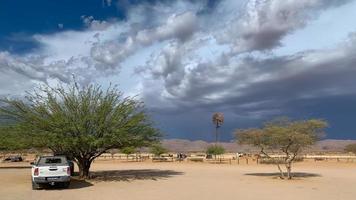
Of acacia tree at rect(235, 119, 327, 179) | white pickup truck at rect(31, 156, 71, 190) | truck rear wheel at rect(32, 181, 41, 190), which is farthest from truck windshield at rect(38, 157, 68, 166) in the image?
acacia tree at rect(235, 119, 327, 179)

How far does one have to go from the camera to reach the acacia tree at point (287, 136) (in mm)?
38938

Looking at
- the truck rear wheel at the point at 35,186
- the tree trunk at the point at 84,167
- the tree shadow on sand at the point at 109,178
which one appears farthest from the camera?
the tree trunk at the point at 84,167

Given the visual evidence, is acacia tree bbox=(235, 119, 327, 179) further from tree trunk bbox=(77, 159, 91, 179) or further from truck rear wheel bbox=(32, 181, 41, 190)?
truck rear wheel bbox=(32, 181, 41, 190)

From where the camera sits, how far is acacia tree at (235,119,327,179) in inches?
1533

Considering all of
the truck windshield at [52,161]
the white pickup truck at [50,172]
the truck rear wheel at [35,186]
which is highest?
the truck windshield at [52,161]

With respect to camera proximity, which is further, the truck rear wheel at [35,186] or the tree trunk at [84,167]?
the tree trunk at [84,167]

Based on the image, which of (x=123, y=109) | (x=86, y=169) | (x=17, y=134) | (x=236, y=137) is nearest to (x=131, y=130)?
(x=123, y=109)

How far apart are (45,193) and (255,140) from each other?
72.9 feet

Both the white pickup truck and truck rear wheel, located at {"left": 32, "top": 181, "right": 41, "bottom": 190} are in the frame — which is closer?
the white pickup truck

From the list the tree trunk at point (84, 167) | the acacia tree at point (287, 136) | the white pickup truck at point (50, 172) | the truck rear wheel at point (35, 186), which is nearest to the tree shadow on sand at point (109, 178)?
the truck rear wheel at point (35, 186)

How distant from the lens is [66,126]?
32156 mm

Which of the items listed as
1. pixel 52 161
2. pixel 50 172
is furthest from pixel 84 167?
pixel 50 172

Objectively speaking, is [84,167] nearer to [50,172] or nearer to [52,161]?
[52,161]

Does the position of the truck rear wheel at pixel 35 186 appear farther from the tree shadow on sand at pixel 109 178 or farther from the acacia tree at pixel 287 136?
the acacia tree at pixel 287 136
